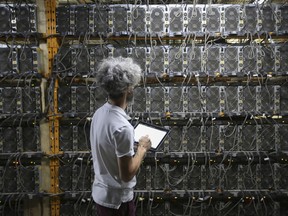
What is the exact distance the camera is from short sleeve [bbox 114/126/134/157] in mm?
1736

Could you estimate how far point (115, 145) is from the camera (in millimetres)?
1763

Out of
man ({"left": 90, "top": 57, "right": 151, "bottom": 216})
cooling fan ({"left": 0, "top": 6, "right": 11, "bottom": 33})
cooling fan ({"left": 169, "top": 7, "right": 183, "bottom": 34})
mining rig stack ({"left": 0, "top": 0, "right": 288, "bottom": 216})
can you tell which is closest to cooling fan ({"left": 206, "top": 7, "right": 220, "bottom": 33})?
mining rig stack ({"left": 0, "top": 0, "right": 288, "bottom": 216})

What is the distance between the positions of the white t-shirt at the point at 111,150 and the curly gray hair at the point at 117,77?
0.11 meters

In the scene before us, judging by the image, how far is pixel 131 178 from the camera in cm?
184

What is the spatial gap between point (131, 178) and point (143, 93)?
5.68ft

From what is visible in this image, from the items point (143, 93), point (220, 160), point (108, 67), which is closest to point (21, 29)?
point (143, 93)

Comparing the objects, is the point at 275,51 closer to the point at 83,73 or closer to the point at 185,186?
the point at 185,186

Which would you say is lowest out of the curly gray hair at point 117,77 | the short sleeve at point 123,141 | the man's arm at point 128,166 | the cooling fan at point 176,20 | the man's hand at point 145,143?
the man's arm at point 128,166

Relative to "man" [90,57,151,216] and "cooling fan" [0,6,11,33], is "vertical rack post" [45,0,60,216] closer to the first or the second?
"cooling fan" [0,6,11,33]

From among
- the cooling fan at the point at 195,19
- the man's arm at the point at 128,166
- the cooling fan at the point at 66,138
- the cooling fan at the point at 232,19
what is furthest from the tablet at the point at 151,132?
the cooling fan at the point at 232,19

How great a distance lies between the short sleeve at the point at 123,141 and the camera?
5.70ft

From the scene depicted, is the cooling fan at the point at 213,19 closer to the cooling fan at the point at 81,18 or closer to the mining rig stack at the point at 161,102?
the mining rig stack at the point at 161,102

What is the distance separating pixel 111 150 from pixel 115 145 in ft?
0.20

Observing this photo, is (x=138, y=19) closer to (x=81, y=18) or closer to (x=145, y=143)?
(x=81, y=18)
